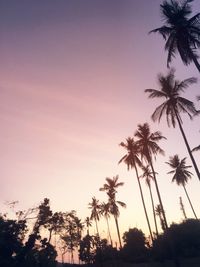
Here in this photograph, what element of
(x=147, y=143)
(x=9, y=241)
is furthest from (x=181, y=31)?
(x=9, y=241)

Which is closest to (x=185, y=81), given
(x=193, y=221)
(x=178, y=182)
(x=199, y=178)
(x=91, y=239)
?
(x=199, y=178)

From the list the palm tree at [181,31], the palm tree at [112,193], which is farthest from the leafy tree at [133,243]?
the palm tree at [181,31]

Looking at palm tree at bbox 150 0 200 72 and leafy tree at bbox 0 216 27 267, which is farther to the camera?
leafy tree at bbox 0 216 27 267

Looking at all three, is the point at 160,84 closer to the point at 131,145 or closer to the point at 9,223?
the point at 131,145

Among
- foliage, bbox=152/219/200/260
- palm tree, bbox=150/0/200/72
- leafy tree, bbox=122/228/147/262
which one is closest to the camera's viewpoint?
palm tree, bbox=150/0/200/72

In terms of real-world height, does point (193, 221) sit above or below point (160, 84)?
below

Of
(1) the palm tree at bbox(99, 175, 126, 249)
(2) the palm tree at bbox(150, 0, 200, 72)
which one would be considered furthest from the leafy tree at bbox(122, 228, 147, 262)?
(2) the palm tree at bbox(150, 0, 200, 72)

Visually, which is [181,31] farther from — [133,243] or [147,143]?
[133,243]

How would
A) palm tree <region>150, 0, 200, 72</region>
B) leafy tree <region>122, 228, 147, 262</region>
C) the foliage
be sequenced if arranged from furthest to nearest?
leafy tree <region>122, 228, 147, 262</region>
the foliage
palm tree <region>150, 0, 200, 72</region>

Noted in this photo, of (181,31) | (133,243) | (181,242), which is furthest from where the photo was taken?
(133,243)

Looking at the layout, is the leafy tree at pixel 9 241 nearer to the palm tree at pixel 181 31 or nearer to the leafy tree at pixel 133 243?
the leafy tree at pixel 133 243

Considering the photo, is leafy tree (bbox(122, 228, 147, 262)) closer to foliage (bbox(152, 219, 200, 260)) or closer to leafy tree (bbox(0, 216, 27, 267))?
foliage (bbox(152, 219, 200, 260))

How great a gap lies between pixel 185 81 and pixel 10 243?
107 ft

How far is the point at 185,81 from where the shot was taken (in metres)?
29.6
